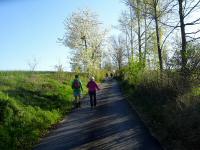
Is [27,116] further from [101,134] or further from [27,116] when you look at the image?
[101,134]

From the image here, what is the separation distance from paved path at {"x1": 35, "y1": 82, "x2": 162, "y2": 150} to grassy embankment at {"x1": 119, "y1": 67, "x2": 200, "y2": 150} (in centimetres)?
45

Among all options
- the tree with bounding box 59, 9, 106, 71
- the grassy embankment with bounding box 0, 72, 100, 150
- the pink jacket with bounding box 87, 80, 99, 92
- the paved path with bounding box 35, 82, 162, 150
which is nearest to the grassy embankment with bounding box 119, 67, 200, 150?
the paved path with bounding box 35, 82, 162, 150

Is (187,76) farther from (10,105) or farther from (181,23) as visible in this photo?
(10,105)

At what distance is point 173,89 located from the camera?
16.3m

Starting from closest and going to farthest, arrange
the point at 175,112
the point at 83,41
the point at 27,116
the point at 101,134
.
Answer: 1. the point at 175,112
2. the point at 101,134
3. the point at 27,116
4. the point at 83,41

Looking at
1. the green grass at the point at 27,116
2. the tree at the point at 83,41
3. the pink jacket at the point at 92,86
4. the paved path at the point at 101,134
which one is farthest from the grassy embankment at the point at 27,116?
the tree at the point at 83,41

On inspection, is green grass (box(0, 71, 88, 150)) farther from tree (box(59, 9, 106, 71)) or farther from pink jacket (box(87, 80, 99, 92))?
tree (box(59, 9, 106, 71))

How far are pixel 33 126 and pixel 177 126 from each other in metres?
5.85

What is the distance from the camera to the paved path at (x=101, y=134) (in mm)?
11789

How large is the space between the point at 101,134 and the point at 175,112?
2640mm

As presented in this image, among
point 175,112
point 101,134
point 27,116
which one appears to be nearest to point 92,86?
point 27,116

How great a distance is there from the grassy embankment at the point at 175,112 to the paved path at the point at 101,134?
0.45 metres

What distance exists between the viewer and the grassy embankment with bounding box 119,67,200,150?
1099cm

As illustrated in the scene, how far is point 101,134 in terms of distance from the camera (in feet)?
44.6
